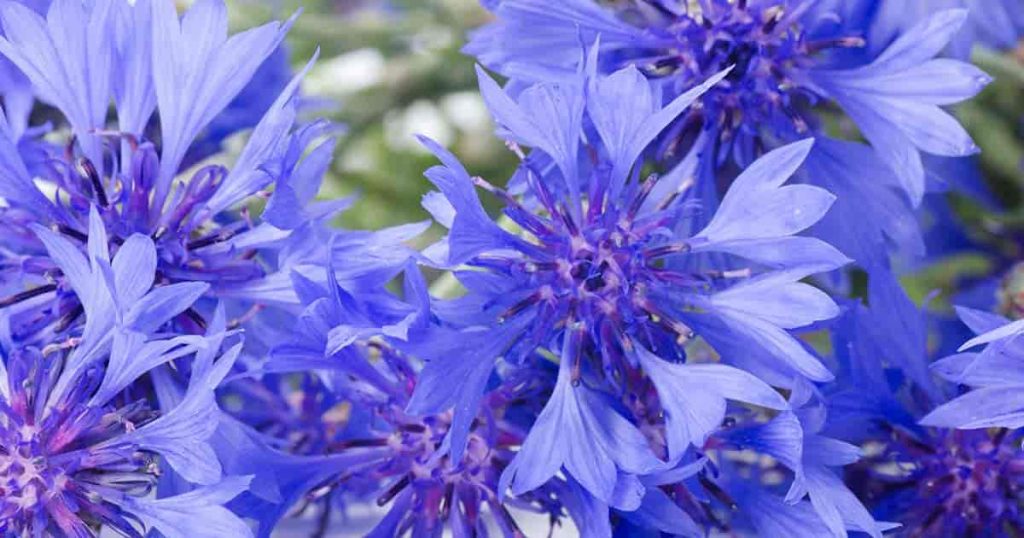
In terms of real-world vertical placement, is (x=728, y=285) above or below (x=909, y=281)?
above

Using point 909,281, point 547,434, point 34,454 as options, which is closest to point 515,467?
point 547,434

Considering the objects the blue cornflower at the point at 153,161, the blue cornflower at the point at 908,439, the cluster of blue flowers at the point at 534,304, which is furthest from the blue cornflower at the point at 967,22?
the blue cornflower at the point at 153,161

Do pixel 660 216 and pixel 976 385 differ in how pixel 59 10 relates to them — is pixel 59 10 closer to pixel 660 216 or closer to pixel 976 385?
pixel 660 216

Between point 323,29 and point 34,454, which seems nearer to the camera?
point 34,454

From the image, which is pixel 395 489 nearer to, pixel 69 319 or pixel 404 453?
pixel 404 453

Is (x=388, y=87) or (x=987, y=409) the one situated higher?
(x=987, y=409)

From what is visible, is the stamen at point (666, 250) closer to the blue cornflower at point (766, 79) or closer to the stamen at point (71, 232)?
the blue cornflower at point (766, 79)

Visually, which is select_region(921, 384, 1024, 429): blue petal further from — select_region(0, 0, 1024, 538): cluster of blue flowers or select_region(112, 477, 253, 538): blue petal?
select_region(112, 477, 253, 538): blue petal

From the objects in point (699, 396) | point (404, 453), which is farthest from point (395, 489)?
point (699, 396)
